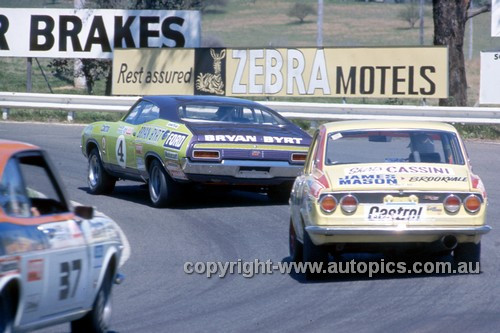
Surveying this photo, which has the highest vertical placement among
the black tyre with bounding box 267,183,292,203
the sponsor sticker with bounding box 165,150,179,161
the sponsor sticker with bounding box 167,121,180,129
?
the sponsor sticker with bounding box 167,121,180,129

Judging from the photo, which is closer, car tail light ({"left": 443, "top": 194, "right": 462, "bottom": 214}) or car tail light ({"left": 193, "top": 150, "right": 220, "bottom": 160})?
car tail light ({"left": 443, "top": 194, "right": 462, "bottom": 214})

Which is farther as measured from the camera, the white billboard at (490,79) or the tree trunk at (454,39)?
the tree trunk at (454,39)

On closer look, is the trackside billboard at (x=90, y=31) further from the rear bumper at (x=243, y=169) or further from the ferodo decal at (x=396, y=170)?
the ferodo decal at (x=396, y=170)

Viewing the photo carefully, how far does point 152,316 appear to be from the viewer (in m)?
7.84

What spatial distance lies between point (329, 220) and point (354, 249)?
44 centimetres

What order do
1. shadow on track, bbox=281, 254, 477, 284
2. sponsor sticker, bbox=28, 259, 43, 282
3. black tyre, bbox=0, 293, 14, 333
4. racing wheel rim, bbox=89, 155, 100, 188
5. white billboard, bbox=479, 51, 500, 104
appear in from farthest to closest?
white billboard, bbox=479, 51, 500, 104, racing wheel rim, bbox=89, 155, 100, 188, shadow on track, bbox=281, 254, 477, 284, sponsor sticker, bbox=28, 259, 43, 282, black tyre, bbox=0, 293, 14, 333

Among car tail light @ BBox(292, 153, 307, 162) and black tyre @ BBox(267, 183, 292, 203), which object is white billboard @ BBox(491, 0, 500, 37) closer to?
black tyre @ BBox(267, 183, 292, 203)

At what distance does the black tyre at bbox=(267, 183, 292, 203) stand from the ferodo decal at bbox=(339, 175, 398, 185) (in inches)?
180

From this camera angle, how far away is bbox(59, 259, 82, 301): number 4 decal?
604cm

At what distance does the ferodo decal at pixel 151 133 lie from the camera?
43.9ft

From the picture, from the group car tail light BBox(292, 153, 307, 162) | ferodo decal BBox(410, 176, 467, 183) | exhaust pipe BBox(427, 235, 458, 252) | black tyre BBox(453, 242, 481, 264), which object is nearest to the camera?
exhaust pipe BBox(427, 235, 458, 252)

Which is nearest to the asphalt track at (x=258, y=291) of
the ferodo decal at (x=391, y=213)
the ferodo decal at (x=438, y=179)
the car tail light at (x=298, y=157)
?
the ferodo decal at (x=391, y=213)

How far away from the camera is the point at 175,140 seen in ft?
42.6

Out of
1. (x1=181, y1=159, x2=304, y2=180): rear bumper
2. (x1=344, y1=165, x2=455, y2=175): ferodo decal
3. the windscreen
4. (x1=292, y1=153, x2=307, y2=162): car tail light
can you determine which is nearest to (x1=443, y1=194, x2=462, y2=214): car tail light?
(x1=344, y1=165, x2=455, y2=175): ferodo decal
